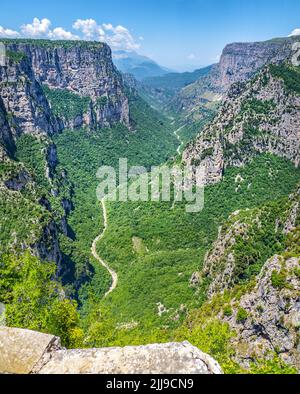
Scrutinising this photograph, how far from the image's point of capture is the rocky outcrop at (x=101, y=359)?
19406 millimetres

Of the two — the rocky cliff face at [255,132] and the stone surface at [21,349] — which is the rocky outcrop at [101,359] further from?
the rocky cliff face at [255,132]

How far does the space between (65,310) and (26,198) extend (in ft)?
357

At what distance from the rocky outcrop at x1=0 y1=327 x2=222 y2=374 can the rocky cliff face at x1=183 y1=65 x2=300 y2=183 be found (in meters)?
156

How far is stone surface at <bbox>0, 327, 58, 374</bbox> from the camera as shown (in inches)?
796

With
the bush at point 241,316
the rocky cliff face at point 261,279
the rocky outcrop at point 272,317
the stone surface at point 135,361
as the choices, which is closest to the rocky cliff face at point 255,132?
the rocky cliff face at point 261,279

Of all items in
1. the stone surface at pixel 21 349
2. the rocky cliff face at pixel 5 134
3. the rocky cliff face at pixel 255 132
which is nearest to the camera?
the stone surface at pixel 21 349

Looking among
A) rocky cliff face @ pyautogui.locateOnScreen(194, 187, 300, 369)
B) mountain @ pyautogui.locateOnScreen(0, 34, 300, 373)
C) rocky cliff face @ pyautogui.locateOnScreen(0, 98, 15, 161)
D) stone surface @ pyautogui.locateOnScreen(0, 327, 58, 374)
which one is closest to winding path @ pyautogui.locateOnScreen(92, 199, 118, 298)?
mountain @ pyautogui.locateOnScreen(0, 34, 300, 373)

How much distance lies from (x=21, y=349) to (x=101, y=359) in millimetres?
4660

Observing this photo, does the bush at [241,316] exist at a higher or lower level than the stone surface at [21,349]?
lower

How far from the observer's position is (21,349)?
21016 mm

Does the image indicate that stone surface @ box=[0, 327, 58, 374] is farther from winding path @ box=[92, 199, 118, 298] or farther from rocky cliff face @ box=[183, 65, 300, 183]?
rocky cliff face @ box=[183, 65, 300, 183]

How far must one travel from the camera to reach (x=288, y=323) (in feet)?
Result: 181

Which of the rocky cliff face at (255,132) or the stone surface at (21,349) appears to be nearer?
the stone surface at (21,349)
